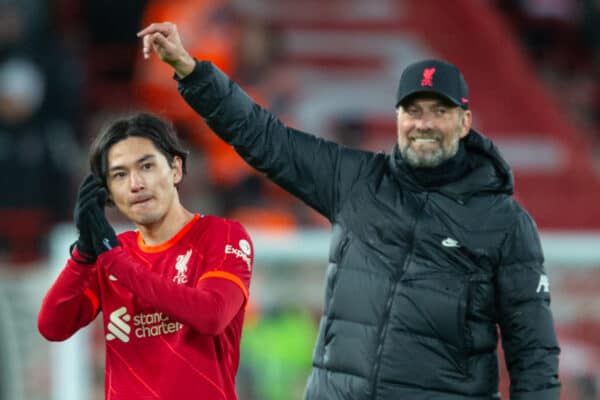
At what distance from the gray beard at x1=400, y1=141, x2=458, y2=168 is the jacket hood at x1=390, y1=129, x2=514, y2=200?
0.05 meters

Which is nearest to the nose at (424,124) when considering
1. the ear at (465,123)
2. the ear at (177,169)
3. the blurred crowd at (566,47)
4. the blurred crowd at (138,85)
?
the ear at (465,123)

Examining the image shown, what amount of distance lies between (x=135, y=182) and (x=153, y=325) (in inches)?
14.4

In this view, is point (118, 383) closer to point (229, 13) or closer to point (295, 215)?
point (295, 215)

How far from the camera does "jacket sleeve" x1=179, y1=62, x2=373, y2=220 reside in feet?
12.6

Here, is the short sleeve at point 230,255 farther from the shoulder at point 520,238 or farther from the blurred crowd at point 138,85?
→ the blurred crowd at point 138,85

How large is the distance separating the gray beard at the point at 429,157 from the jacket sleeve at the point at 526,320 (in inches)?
10.9

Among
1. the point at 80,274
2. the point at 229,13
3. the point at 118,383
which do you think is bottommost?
the point at 118,383

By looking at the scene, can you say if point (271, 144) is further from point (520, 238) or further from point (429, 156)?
point (520, 238)

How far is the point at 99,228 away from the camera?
10.9ft

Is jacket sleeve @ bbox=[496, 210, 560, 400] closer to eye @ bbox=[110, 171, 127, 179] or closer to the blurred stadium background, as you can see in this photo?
eye @ bbox=[110, 171, 127, 179]

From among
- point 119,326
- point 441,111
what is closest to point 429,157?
point 441,111

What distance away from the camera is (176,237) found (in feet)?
11.5

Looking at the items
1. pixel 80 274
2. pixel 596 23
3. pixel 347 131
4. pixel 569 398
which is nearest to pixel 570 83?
pixel 596 23

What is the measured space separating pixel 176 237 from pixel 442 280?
2.57ft
